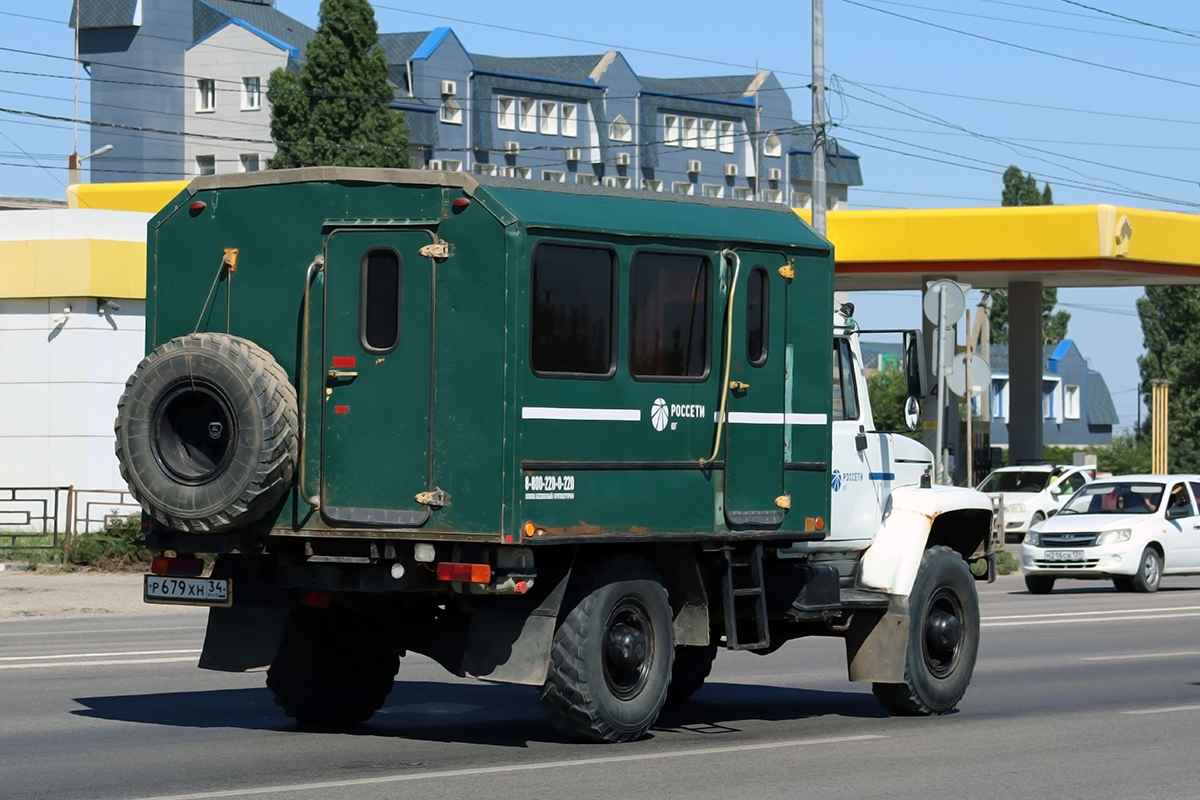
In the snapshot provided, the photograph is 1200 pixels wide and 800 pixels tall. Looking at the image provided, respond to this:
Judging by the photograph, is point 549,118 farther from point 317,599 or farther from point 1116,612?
point 317,599

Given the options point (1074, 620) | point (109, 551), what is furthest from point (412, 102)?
point (1074, 620)

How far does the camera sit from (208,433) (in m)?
10.8

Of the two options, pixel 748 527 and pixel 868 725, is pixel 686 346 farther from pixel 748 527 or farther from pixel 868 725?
pixel 868 725

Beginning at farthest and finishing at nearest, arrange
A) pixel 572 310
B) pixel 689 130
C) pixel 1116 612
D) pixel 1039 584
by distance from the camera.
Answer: pixel 689 130 < pixel 1039 584 < pixel 1116 612 < pixel 572 310

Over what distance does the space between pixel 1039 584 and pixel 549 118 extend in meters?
76.9

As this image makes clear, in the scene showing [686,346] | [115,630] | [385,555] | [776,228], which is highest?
[776,228]

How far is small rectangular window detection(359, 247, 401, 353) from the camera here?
10445 millimetres

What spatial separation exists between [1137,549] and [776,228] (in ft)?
55.1

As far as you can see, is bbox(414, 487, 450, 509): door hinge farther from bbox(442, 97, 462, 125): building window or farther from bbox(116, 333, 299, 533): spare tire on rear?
bbox(442, 97, 462, 125): building window

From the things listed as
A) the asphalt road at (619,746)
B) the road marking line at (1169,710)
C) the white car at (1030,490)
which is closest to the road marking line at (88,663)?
the asphalt road at (619,746)

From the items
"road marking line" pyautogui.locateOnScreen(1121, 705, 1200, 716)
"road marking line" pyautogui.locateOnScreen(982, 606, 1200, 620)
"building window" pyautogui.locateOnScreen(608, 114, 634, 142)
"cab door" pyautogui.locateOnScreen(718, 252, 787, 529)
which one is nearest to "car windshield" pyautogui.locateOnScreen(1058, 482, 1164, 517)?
"road marking line" pyautogui.locateOnScreen(982, 606, 1200, 620)

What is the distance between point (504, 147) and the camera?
98.4m

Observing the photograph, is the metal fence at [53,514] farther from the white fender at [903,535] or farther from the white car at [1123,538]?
the white fender at [903,535]

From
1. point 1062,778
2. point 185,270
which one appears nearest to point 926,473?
point 1062,778
